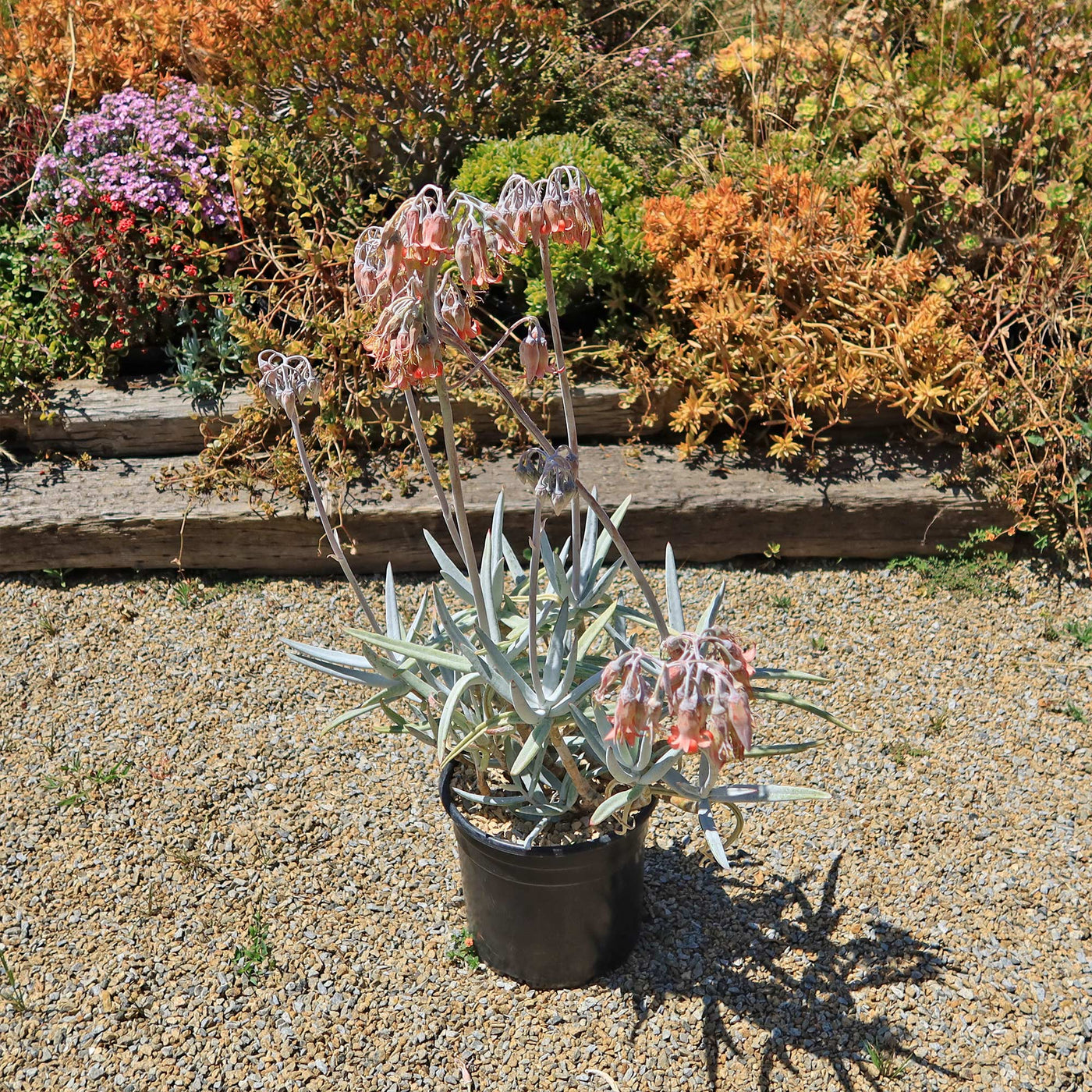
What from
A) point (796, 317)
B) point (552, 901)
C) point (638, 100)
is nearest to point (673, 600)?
point (552, 901)

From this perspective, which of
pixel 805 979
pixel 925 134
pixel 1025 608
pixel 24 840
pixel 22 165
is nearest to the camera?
pixel 805 979

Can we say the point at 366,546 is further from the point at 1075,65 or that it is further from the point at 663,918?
Answer: the point at 1075,65

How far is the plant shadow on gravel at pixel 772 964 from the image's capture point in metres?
2.34

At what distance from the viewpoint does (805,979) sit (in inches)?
97.0

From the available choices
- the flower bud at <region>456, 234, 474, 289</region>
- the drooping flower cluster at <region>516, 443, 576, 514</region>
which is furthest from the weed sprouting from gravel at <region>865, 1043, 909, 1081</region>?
the flower bud at <region>456, 234, 474, 289</region>

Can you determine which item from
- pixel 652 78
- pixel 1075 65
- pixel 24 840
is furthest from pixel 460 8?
pixel 24 840

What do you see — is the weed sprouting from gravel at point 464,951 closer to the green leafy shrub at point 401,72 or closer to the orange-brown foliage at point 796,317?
the orange-brown foliage at point 796,317

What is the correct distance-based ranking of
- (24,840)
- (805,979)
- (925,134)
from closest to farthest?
(805,979) < (24,840) < (925,134)

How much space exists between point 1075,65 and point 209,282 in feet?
12.5

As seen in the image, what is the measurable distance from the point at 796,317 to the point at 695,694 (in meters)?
2.91

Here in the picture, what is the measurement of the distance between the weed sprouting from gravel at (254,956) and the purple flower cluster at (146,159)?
2.82 metres

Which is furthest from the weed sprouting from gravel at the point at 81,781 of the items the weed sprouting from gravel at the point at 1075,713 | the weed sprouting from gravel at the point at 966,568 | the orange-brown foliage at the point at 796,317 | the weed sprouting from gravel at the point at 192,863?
the weed sprouting from gravel at the point at 1075,713

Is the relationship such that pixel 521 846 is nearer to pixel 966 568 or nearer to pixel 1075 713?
pixel 1075 713

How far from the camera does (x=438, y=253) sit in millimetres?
1441
